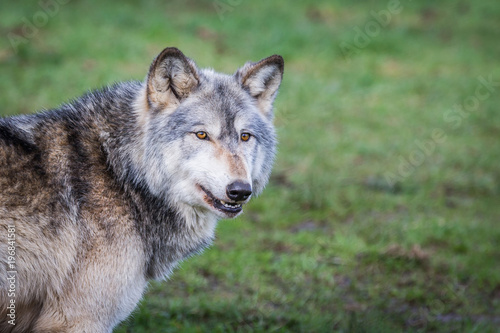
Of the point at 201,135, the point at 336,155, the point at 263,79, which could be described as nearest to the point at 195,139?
the point at 201,135

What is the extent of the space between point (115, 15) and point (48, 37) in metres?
1.91

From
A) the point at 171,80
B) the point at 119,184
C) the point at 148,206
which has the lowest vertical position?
the point at 148,206

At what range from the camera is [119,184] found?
158 inches

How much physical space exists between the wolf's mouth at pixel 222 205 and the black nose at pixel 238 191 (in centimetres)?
10

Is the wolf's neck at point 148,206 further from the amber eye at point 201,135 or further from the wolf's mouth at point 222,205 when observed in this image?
the amber eye at point 201,135

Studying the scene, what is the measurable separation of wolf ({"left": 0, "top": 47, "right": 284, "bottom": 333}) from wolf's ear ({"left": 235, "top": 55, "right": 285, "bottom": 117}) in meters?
0.01

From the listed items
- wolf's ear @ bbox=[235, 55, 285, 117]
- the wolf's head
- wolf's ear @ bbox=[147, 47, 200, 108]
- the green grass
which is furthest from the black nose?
the green grass

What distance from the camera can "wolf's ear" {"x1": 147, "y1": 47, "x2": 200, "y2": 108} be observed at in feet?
13.3

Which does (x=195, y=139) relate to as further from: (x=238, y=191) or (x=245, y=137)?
(x=238, y=191)

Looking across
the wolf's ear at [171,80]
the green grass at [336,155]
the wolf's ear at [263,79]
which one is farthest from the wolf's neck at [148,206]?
the green grass at [336,155]

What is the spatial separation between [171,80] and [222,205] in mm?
915

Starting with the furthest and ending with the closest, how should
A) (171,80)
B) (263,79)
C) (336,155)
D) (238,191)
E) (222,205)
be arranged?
(336,155)
(263,79)
(171,80)
(222,205)
(238,191)

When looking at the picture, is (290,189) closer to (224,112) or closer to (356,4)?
(224,112)

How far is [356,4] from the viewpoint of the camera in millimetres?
16953
